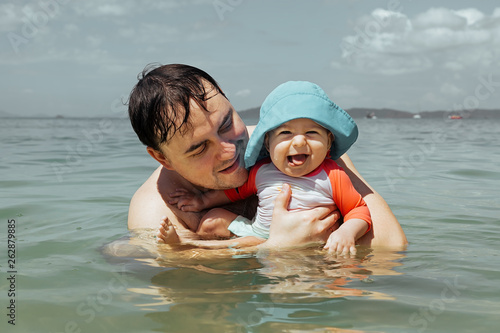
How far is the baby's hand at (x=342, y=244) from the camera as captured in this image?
3080mm

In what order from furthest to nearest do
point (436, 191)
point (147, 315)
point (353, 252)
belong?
1. point (436, 191)
2. point (353, 252)
3. point (147, 315)

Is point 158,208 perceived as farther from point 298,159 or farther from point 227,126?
point 298,159

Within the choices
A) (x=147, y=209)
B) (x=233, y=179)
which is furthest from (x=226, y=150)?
(x=147, y=209)

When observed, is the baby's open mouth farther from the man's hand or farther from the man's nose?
the man's nose

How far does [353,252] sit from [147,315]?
1.29m

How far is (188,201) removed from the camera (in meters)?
3.74

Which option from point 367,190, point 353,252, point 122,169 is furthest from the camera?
point 122,169

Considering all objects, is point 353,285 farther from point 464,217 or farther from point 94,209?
point 94,209

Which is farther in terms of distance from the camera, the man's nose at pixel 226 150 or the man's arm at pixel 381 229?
the man's arm at pixel 381 229

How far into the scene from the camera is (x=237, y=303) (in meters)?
2.49

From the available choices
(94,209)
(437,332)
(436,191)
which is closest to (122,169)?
(94,209)

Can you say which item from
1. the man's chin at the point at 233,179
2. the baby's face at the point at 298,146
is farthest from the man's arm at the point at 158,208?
the baby's face at the point at 298,146

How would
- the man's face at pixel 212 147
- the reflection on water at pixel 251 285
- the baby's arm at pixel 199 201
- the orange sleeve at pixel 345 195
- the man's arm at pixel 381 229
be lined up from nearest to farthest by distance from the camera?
the reflection on water at pixel 251 285
the man's face at pixel 212 147
the orange sleeve at pixel 345 195
the man's arm at pixel 381 229
the baby's arm at pixel 199 201

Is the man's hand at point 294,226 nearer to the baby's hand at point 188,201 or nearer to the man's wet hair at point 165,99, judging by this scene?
the baby's hand at point 188,201
